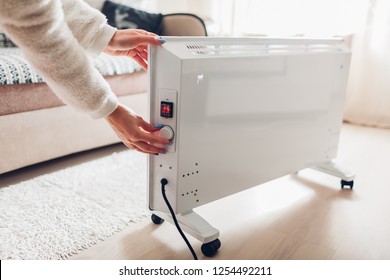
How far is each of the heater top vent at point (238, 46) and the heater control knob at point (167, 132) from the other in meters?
0.16

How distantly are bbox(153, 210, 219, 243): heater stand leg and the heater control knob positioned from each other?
0.68 feet

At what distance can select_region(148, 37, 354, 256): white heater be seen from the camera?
2.43 feet

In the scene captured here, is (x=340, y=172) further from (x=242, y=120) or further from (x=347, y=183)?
(x=242, y=120)

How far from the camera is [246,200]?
109cm

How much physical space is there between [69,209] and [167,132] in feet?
1.45

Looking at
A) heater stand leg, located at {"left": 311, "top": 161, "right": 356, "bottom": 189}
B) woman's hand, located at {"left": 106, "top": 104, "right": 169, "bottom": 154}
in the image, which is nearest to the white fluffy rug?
woman's hand, located at {"left": 106, "top": 104, "right": 169, "bottom": 154}

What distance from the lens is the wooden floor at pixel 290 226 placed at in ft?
2.69

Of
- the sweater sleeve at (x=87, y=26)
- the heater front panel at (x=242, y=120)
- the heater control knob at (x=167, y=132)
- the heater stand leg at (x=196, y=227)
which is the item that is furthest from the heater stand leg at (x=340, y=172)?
the sweater sleeve at (x=87, y=26)

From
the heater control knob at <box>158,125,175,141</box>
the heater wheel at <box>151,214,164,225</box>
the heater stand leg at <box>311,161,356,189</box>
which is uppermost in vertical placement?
the heater control knob at <box>158,125,175,141</box>

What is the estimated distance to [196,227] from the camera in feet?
2.63

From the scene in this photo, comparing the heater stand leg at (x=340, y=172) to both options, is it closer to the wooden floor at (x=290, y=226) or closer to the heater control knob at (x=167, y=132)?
the wooden floor at (x=290, y=226)

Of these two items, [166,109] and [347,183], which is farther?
[347,183]

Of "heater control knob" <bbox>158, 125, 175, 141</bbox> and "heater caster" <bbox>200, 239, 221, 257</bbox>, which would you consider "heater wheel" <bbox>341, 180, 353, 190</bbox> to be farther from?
"heater control knob" <bbox>158, 125, 175, 141</bbox>

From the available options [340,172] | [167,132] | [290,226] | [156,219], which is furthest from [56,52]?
[340,172]
